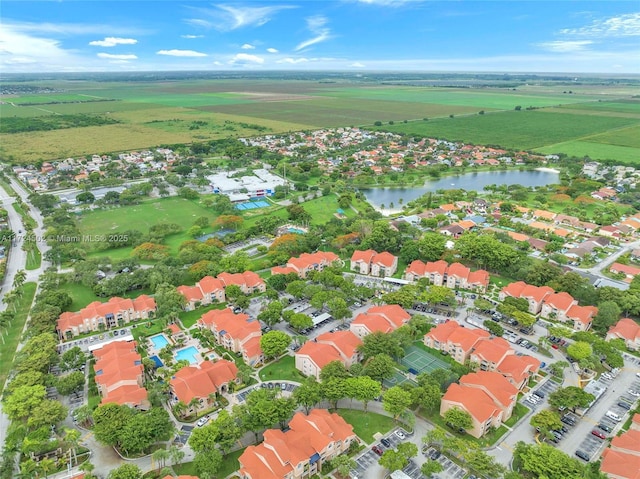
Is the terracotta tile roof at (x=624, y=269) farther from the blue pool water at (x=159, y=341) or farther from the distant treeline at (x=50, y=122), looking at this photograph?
the distant treeline at (x=50, y=122)

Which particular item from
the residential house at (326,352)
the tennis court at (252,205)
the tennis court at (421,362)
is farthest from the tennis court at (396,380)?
the tennis court at (252,205)

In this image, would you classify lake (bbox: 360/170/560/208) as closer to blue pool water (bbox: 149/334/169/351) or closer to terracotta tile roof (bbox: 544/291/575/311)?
terracotta tile roof (bbox: 544/291/575/311)

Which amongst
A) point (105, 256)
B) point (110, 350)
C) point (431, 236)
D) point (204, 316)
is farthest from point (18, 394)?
point (431, 236)

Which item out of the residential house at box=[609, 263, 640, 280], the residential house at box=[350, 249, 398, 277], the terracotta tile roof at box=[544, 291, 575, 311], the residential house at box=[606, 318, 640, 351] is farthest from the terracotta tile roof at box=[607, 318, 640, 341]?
the residential house at box=[350, 249, 398, 277]

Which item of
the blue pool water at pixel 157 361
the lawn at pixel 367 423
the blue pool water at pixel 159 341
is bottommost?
the lawn at pixel 367 423

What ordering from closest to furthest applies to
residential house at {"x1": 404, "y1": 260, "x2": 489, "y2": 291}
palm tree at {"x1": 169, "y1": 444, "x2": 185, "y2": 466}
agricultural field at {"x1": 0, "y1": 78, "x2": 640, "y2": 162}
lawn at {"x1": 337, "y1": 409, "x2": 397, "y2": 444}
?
palm tree at {"x1": 169, "y1": 444, "x2": 185, "y2": 466}, lawn at {"x1": 337, "y1": 409, "x2": 397, "y2": 444}, residential house at {"x1": 404, "y1": 260, "x2": 489, "y2": 291}, agricultural field at {"x1": 0, "y1": 78, "x2": 640, "y2": 162}

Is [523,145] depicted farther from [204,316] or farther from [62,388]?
[62,388]
